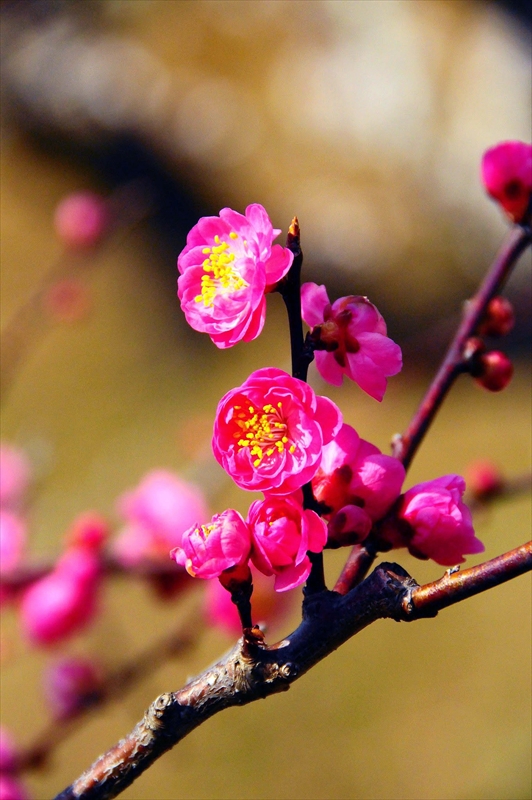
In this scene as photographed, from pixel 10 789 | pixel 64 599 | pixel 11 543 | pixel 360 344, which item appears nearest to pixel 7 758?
pixel 10 789

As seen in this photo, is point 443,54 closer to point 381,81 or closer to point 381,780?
point 381,81

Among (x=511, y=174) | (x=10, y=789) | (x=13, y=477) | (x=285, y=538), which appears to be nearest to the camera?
(x=285, y=538)

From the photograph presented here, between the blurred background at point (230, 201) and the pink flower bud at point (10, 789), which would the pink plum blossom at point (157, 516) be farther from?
the blurred background at point (230, 201)

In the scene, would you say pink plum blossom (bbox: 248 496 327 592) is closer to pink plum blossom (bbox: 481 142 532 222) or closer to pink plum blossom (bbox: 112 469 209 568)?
pink plum blossom (bbox: 481 142 532 222)

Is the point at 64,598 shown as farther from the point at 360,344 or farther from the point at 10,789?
the point at 360,344

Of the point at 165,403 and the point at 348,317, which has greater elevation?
the point at 165,403

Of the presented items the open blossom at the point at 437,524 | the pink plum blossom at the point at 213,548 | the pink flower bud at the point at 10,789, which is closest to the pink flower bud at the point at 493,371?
the open blossom at the point at 437,524

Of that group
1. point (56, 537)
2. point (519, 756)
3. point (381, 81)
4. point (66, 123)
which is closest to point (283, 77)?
point (381, 81)
